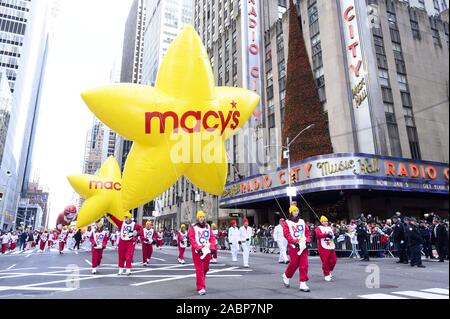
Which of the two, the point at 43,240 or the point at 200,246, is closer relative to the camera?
the point at 200,246

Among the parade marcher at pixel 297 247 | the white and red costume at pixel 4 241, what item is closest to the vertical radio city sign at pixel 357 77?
the parade marcher at pixel 297 247

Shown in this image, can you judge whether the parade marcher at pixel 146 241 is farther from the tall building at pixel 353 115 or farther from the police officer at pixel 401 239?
the police officer at pixel 401 239

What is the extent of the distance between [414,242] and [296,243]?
7866 mm

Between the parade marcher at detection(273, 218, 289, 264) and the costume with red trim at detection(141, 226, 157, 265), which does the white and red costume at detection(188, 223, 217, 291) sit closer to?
the parade marcher at detection(273, 218, 289, 264)

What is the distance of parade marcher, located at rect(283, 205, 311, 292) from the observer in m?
7.91

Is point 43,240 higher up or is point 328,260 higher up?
point 43,240

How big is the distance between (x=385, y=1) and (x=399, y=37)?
12.1ft

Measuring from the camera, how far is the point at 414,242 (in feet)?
43.0

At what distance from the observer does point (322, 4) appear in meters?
30.7

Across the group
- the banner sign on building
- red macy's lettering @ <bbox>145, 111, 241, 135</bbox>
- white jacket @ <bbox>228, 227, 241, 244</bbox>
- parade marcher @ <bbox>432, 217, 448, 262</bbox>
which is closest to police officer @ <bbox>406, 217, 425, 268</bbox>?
parade marcher @ <bbox>432, 217, 448, 262</bbox>

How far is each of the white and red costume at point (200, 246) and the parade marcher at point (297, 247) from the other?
1991 millimetres

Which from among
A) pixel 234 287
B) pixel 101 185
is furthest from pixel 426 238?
pixel 101 185

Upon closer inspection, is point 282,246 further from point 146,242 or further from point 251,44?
point 251,44

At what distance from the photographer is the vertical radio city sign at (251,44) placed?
37.1 meters
